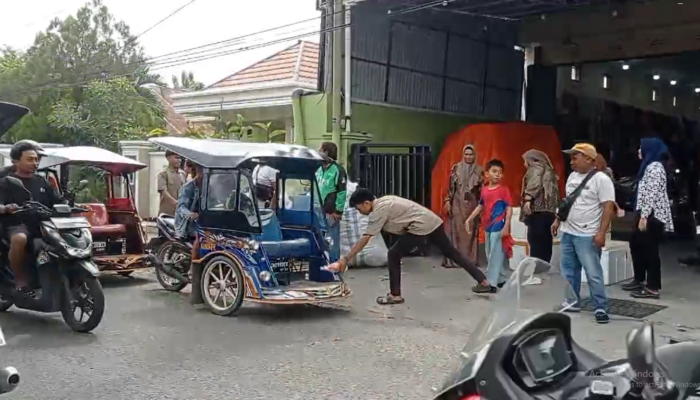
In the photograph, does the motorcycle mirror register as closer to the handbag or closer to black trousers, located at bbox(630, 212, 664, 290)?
the handbag

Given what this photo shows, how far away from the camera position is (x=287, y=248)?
26.1 ft

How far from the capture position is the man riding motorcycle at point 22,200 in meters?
7.18

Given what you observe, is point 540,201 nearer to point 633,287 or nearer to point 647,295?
point 633,287

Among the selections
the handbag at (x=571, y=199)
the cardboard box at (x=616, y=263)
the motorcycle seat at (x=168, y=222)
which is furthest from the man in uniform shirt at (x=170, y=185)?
the cardboard box at (x=616, y=263)

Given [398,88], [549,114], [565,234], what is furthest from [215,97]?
[565,234]

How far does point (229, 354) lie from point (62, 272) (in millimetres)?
1956

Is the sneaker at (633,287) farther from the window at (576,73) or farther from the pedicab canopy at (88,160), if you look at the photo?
the window at (576,73)

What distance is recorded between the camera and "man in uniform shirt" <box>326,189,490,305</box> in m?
7.91

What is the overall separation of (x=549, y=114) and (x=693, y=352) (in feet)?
44.4

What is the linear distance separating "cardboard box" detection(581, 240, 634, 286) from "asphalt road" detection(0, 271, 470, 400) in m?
3.24

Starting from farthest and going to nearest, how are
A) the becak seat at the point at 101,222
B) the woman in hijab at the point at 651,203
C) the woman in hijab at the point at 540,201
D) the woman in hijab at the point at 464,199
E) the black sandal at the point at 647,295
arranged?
the woman in hijab at the point at 464,199, the becak seat at the point at 101,222, the woman in hijab at the point at 540,201, the black sandal at the point at 647,295, the woman in hijab at the point at 651,203

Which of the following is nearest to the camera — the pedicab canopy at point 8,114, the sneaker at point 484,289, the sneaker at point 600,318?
A: the sneaker at point 600,318

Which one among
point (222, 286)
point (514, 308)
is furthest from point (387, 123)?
point (514, 308)

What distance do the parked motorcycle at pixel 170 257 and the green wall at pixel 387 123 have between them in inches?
146
